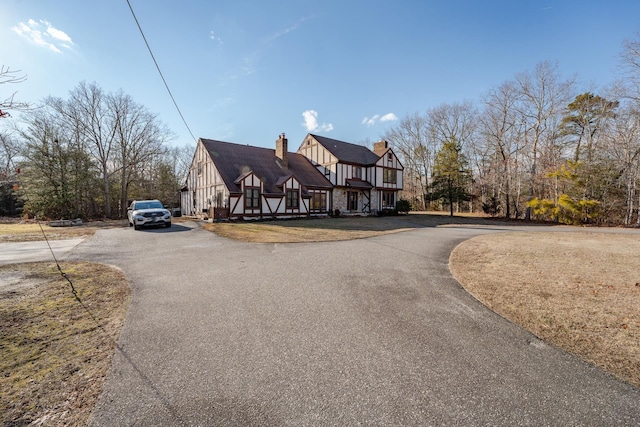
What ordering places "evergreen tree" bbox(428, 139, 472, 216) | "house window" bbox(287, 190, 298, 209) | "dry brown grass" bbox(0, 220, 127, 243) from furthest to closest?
"evergreen tree" bbox(428, 139, 472, 216) → "house window" bbox(287, 190, 298, 209) → "dry brown grass" bbox(0, 220, 127, 243)

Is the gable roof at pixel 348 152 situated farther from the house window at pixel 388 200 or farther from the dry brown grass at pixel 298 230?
the dry brown grass at pixel 298 230

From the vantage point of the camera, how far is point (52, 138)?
2297cm

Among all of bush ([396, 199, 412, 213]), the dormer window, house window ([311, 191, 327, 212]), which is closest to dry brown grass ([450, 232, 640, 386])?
house window ([311, 191, 327, 212])

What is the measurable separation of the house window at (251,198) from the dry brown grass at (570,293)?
15.0 m

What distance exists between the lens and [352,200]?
2775cm

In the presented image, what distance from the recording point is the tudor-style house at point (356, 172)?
26.5m

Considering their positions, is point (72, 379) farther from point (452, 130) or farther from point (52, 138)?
point (452, 130)

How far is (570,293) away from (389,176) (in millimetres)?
25340

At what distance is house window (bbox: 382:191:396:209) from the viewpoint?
29688mm

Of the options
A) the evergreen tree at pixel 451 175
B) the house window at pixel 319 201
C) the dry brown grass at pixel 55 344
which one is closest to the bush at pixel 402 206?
the evergreen tree at pixel 451 175

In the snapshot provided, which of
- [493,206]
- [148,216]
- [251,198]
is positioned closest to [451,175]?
[493,206]

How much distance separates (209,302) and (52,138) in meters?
28.7

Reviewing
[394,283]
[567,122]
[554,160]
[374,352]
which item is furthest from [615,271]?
[567,122]

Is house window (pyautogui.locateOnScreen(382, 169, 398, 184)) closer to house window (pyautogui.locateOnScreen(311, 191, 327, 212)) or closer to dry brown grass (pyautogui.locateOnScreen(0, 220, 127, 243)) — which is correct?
house window (pyautogui.locateOnScreen(311, 191, 327, 212))
